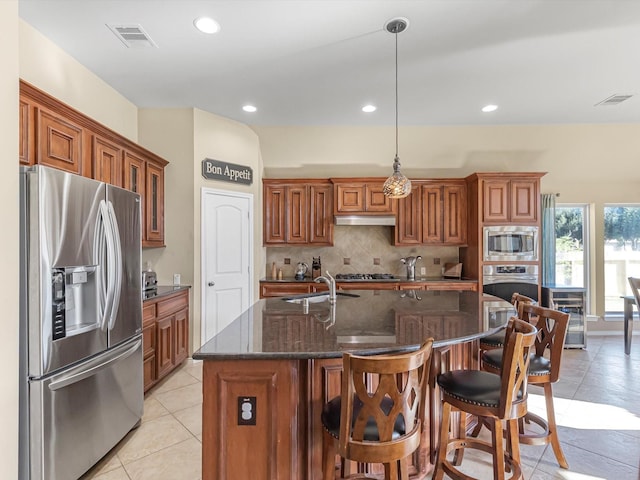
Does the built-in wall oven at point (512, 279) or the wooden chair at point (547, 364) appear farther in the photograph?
the built-in wall oven at point (512, 279)

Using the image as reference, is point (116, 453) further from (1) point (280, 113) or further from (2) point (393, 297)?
(1) point (280, 113)

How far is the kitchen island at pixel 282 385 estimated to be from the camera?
150cm

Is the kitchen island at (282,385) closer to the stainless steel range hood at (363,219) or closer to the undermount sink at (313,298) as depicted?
the undermount sink at (313,298)

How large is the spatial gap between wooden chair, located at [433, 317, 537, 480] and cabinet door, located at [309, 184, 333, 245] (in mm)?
3239

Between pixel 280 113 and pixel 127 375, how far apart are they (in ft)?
11.3

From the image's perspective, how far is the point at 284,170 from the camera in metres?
5.21

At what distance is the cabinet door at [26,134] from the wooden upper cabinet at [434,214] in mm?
4182

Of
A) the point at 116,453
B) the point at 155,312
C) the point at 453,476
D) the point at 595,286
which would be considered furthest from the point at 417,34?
the point at 595,286

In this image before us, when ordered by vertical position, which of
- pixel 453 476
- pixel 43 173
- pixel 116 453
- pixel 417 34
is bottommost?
pixel 116 453

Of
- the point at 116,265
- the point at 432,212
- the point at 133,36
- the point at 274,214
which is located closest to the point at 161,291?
the point at 116,265

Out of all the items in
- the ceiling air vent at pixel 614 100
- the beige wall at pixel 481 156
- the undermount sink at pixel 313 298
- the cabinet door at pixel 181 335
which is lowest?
the cabinet door at pixel 181 335

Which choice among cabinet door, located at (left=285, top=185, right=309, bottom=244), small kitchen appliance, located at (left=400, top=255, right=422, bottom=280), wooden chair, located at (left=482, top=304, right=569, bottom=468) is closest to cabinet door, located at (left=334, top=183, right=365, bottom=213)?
cabinet door, located at (left=285, top=185, right=309, bottom=244)

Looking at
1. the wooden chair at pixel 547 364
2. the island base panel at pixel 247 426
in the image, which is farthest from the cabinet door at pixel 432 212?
the island base panel at pixel 247 426

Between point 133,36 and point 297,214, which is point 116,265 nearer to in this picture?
point 133,36
